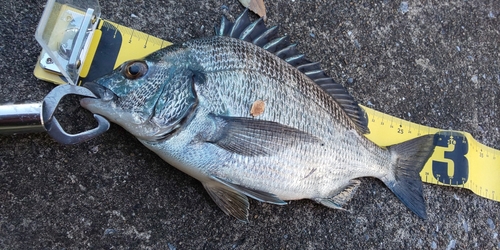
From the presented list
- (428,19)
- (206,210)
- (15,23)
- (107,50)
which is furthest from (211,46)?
(428,19)

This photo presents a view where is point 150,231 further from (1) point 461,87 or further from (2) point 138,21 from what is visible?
(1) point 461,87

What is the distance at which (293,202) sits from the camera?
6.42 feet

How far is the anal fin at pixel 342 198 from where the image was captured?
189 centimetres

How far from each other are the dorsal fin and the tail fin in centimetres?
29

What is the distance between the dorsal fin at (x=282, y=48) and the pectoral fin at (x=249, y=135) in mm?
377

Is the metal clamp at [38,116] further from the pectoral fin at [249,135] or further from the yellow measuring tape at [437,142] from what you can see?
the pectoral fin at [249,135]

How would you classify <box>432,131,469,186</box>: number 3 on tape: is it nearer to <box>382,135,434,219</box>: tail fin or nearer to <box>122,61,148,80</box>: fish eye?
<box>382,135,434,219</box>: tail fin

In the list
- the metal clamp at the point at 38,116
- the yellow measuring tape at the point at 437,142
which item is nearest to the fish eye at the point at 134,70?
the metal clamp at the point at 38,116

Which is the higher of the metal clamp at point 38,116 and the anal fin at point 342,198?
the metal clamp at point 38,116

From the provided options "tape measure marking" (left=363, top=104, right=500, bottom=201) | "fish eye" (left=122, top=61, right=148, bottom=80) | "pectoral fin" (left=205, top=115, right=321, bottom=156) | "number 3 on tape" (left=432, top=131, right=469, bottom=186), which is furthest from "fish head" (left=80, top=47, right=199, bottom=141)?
"number 3 on tape" (left=432, top=131, right=469, bottom=186)

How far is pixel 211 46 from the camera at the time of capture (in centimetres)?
165

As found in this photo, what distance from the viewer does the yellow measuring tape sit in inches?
72.1

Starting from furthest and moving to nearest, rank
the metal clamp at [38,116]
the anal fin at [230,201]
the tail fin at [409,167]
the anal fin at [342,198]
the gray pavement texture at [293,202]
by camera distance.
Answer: the tail fin at [409,167] < the anal fin at [342,198] < the anal fin at [230,201] < the gray pavement texture at [293,202] < the metal clamp at [38,116]

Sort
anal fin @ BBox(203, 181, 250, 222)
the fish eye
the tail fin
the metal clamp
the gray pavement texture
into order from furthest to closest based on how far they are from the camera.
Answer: the tail fin
anal fin @ BBox(203, 181, 250, 222)
the gray pavement texture
the fish eye
the metal clamp
